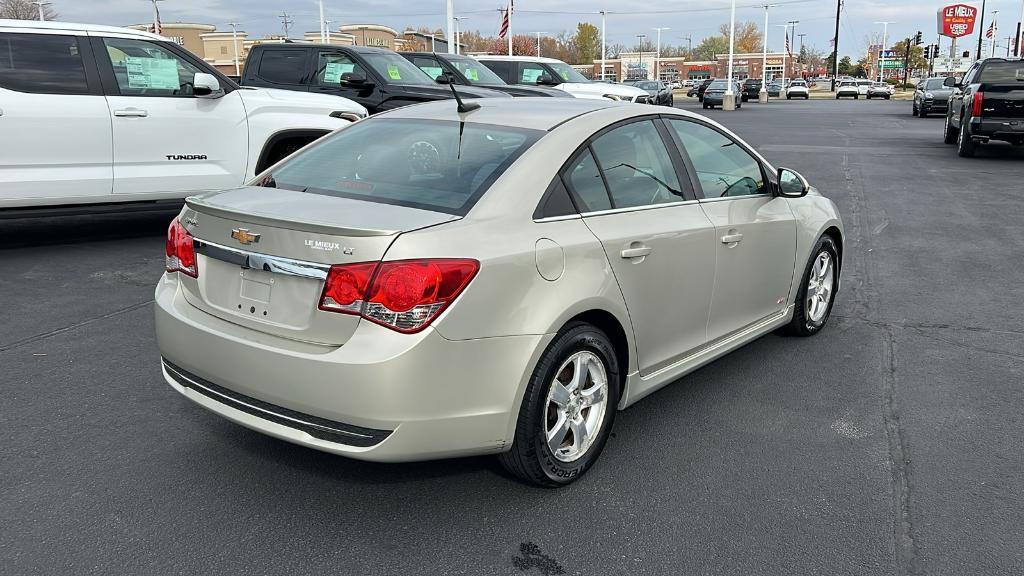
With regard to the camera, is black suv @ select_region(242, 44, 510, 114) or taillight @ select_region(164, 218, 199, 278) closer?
taillight @ select_region(164, 218, 199, 278)

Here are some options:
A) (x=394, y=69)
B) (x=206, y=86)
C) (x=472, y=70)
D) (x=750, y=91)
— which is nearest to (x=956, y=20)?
(x=750, y=91)

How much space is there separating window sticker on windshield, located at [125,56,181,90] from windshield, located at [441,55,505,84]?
9.81 metres

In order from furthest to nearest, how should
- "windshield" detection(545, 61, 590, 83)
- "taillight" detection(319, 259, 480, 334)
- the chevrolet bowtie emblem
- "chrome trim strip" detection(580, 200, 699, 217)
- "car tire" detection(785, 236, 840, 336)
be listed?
"windshield" detection(545, 61, 590, 83) → "car tire" detection(785, 236, 840, 336) → "chrome trim strip" detection(580, 200, 699, 217) → the chevrolet bowtie emblem → "taillight" detection(319, 259, 480, 334)

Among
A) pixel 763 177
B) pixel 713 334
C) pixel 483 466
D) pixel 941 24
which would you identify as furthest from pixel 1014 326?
pixel 941 24

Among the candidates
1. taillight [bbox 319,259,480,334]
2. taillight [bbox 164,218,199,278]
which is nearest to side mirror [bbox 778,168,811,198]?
taillight [bbox 319,259,480,334]

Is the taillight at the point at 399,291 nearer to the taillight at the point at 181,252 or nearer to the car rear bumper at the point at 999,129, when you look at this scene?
the taillight at the point at 181,252

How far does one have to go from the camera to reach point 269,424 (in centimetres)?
318

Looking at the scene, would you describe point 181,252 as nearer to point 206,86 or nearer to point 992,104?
point 206,86

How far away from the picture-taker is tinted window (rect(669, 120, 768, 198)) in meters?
4.53

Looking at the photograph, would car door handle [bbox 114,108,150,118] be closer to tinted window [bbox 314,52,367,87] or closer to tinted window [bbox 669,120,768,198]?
tinted window [bbox 314,52,367,87]

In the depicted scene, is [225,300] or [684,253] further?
[684,253]

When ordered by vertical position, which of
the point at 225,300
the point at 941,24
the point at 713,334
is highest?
the point at 941,24

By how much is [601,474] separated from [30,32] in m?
6.70

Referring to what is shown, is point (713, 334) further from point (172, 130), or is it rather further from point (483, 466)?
point (172, 130)
